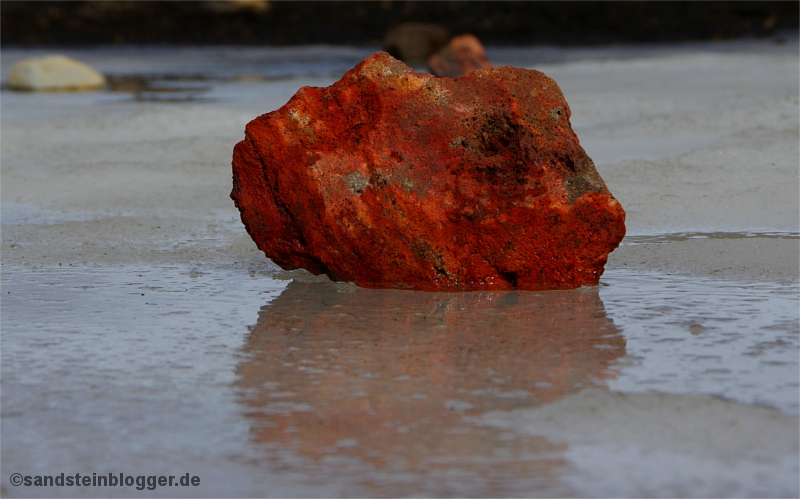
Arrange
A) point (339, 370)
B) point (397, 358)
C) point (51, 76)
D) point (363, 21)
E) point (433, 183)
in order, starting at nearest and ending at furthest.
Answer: point (339, 370)
point (397, 358)
point (433, 183)
point (51, 76)
point (363, 21)

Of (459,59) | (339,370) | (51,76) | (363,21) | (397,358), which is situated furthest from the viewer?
(363,21)

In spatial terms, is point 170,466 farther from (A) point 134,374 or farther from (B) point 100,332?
(B) point 100,332

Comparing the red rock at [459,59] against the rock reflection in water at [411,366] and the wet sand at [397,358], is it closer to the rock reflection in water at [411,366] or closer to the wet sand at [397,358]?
the wet sand at [397,358]

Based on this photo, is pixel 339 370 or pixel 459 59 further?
pixel 459 59

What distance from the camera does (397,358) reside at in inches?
127

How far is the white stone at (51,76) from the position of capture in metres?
13.3

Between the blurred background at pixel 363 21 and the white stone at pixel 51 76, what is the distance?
786 centimetres

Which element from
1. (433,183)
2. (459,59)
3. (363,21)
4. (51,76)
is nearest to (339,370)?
(433,183)

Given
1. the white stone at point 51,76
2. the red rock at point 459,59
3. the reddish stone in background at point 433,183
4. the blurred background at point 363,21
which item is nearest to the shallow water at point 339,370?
the reddish stone in background at point 433,183

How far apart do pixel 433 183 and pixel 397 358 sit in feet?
2.97

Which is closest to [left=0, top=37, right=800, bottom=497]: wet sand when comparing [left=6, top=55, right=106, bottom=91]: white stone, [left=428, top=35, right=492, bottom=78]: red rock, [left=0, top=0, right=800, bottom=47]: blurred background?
[left=428, top=35, right=492, bottom=78]: red rock

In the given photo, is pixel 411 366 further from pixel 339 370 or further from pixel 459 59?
pixel 459 59

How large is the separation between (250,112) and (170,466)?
23.1 ft

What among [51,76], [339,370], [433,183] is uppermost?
[51,76]
